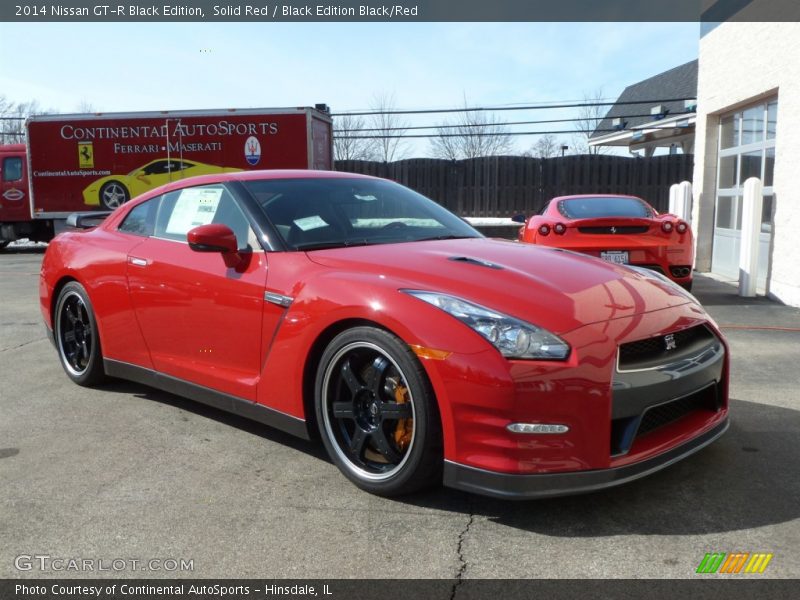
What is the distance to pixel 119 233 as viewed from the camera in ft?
15.2

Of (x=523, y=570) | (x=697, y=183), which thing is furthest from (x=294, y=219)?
(x=697, y=183)

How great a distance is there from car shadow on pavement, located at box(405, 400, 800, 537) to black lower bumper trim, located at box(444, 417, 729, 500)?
201 millimetres

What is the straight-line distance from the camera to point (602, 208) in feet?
27.5

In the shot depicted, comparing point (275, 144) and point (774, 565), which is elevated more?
point (275, 144)

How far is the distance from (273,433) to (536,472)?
1792 mm

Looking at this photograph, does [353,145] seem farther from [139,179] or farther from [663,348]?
[663,348]

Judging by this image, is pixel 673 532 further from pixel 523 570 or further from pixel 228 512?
pixel 228 512

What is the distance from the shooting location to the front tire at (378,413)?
2.78 m

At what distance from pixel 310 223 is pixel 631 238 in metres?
4.97

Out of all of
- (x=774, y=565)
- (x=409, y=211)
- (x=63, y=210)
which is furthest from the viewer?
(x=63, y=210)

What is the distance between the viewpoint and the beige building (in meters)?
8.72

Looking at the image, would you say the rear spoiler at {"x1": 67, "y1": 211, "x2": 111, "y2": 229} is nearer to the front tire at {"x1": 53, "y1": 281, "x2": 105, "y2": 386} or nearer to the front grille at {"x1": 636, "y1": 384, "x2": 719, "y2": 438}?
the front tire at {"x1": 53, "y1": 281, "x2": 105, "y2": 386}

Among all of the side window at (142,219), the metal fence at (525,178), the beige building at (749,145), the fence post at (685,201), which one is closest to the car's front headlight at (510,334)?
the side window at (142,219)

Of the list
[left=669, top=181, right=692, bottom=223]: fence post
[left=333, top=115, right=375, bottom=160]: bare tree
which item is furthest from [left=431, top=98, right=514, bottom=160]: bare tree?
[left=669, top=181, right=692, bottom=223]: fence post
